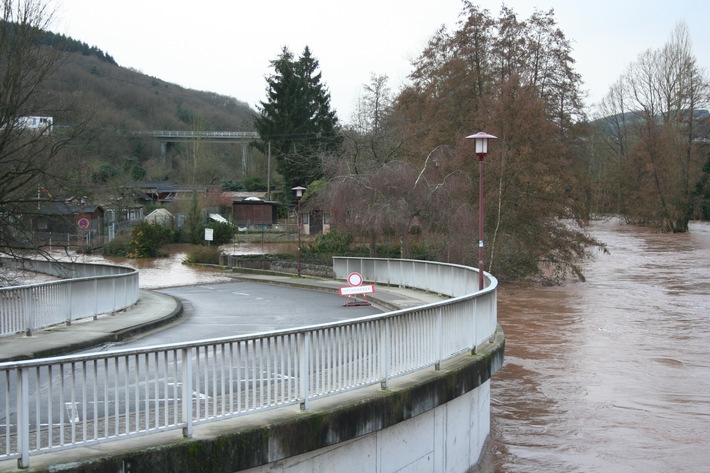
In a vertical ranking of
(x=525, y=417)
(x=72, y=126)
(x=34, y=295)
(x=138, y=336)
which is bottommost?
(x=525, y=417)

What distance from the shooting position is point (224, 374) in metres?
7.92

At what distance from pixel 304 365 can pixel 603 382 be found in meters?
13.7

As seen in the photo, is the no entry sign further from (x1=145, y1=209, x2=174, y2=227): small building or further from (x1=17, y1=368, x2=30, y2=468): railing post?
(x1=145, y1=209, x2=174, y2=227): small building

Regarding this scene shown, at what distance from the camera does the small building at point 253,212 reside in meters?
82.6

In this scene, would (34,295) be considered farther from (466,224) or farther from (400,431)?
(466,224)

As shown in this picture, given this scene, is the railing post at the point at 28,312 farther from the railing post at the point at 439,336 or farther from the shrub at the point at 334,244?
the shrub at the point at 334,244

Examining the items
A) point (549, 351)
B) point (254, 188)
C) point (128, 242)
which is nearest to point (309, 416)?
point (549, 351)

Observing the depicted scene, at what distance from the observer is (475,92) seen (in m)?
53.2

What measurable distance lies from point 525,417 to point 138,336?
865 cm

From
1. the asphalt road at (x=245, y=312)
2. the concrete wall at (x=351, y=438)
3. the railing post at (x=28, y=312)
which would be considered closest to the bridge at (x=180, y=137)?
the asphalt road at (x=245, y=312)

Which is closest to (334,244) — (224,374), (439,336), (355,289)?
(355,289)

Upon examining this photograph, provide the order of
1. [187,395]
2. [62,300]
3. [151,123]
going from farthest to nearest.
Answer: [151,123]
[62,300]
[187,395]

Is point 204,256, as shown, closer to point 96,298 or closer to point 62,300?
point 96,298

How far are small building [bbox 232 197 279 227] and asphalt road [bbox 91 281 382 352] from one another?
158ft
